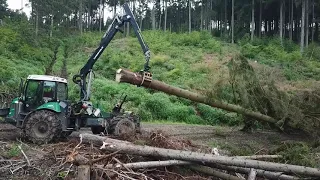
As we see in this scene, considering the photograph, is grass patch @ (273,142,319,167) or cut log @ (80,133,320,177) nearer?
cut log @ (80,133,320,177)

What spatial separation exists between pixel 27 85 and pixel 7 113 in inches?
42.5

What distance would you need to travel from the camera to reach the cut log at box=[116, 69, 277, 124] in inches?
452

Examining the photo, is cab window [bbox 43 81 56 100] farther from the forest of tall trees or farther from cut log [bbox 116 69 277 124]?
the forest of tall trees

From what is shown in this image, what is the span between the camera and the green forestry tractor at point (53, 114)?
34.4ft

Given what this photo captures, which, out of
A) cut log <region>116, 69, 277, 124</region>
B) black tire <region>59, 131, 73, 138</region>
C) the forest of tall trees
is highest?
the forest of tall trees

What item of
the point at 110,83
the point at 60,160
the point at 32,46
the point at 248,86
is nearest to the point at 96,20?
the point at 32,46

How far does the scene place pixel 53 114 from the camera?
1063 cm

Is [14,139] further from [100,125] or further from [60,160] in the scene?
[60,160]

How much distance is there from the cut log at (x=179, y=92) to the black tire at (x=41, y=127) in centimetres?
231

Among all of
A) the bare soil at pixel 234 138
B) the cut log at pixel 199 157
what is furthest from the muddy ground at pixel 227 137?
the cut log at pixel 199 157

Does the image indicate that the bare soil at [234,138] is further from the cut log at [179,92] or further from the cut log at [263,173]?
the cut log at [263,173]

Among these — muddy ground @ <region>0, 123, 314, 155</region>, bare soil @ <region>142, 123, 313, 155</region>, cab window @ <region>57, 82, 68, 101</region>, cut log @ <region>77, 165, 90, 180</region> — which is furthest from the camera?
bare soil @ <region>142, 123, 313, 155</region>

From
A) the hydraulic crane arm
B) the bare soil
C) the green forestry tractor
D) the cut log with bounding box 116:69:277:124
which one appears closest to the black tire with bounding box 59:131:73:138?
the green forestry tractor

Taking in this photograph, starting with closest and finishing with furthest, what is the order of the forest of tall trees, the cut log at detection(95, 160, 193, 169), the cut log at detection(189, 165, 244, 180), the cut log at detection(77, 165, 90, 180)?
the cut log at detection(77, 165, 90, 180) → the cut log at detection(95, 160, 193, 169) → the cut log at detection(189, 165, 244, 180) → the forest of tall trees
